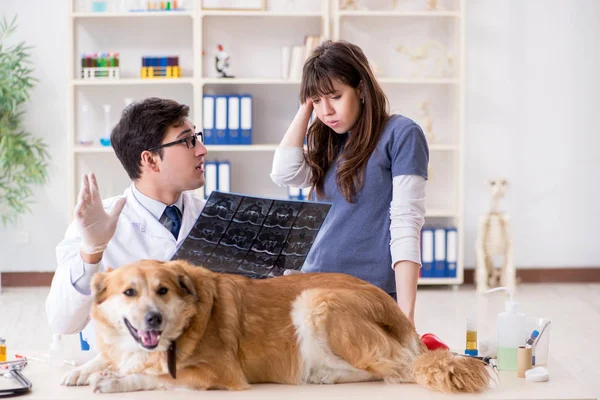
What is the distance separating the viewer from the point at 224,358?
1.59 m

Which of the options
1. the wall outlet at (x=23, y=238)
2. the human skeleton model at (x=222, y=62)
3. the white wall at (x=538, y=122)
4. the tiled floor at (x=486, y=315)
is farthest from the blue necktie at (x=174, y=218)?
the white wall at (x=538, y=122)

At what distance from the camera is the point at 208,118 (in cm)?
538

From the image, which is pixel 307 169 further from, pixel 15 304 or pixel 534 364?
pixel 15 304

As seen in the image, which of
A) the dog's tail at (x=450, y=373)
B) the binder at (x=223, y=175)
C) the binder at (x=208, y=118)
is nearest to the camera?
the dog's tail at (x=450, y=373)

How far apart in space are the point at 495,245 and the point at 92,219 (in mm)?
4248

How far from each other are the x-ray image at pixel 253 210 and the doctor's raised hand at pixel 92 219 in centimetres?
26

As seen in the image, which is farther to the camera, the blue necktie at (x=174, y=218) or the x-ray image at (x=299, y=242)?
the blue necktie at (x=174, y=218)

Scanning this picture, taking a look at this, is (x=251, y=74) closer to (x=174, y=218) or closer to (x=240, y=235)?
(x=174, y=218)

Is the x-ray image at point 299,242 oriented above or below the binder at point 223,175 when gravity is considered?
below

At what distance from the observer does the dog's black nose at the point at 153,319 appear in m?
1.48

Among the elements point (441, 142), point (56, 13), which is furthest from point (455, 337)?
point (56, 13)

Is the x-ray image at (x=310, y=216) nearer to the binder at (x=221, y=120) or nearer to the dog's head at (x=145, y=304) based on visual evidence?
the dog's head at (x=145, y=304)

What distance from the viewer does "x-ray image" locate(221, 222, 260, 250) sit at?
182 cm

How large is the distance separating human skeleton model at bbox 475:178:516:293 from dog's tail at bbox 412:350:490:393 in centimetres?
397
